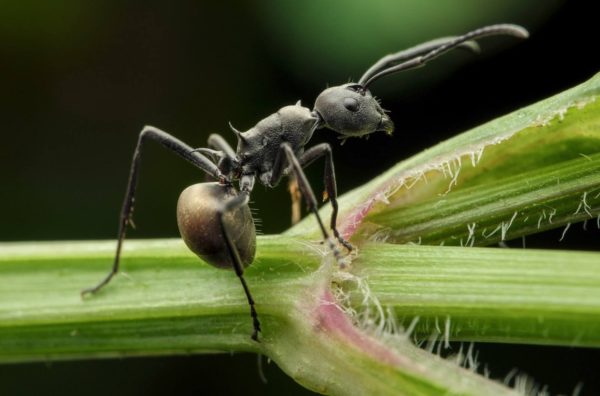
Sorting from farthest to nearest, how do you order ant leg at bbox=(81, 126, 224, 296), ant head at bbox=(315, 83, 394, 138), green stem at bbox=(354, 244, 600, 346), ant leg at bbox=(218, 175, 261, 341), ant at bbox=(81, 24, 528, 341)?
ant head at bbox=(315, 83, 394, 138), ant leg at bbox=(81, 126, 224, 296), ant at bbox=(81, 24, 528, 341), ant leg at bbox=(218, 175, 261, 341), green stem at bbox=(354, 244, 600, 346)

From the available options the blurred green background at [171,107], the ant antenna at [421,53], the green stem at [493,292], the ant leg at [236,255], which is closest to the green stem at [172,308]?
the ant leg at [236,255]

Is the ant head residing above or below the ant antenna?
below

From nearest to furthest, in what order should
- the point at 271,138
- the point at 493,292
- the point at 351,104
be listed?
the point at 493,292 → the point at 351,104 → the point at 271,138

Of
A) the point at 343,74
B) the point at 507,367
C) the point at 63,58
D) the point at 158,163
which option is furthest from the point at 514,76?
the point at 63,58

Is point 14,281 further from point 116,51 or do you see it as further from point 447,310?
point 116,51

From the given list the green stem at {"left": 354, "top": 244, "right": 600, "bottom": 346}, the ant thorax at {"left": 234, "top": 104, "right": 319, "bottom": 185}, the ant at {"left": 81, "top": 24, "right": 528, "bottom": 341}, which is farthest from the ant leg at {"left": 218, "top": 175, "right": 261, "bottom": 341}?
the ant thorax at {"left": 234, "top": 104, "right": 319, "bottom": 185}

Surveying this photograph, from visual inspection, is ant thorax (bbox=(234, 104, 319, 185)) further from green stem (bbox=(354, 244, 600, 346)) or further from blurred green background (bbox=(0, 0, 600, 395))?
green stem (bbox=(354, 244, 600, 346))

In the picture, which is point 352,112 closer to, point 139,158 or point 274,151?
point 274,151

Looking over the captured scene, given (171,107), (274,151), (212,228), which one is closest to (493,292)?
(212,228)
